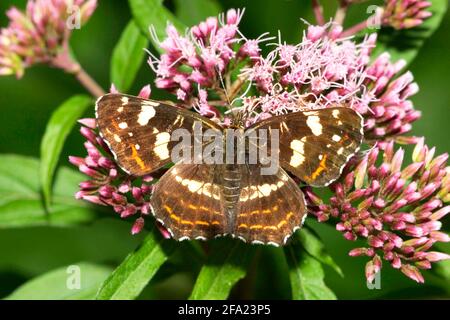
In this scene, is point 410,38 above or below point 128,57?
above

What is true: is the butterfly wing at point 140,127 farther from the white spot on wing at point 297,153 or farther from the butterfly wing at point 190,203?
the white spot on wing at point 297,153

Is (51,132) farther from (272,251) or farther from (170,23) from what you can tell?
(272,251)

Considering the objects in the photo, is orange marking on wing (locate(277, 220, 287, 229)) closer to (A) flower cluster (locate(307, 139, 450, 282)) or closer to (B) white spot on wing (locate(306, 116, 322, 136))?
(A) flower cluster (locate(307, 139, 450, 282))

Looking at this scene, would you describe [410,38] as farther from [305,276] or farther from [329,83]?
[305,276]

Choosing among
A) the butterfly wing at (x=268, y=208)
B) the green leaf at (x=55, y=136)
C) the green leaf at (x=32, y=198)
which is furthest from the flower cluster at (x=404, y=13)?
the green leaf at (x=32, y=198)

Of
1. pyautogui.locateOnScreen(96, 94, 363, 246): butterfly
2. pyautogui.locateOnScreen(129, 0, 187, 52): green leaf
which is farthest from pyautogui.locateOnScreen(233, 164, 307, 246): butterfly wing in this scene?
pyautogui.locateOnScreen(129, 0, 187, 52): green leaf

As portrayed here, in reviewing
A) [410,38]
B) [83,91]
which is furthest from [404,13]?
[83,91]
